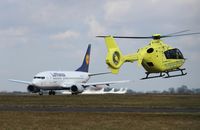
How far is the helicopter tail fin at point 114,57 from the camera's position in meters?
48.7

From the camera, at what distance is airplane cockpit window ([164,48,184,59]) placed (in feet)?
173

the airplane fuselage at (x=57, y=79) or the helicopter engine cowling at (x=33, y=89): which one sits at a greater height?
the airplane fuselage at (x=57, y=79)

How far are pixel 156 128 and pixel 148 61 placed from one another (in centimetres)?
2771

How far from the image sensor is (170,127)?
2502 cm

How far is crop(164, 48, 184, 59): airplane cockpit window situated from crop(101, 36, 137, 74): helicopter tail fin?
4135 millimetres

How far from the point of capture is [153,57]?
169 feet

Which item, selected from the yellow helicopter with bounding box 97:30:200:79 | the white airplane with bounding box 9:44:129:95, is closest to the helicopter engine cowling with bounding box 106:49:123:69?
the yellow helicopter with bounding box 97:30:200:79

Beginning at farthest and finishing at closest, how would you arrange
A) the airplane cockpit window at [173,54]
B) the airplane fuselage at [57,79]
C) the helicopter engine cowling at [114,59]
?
the airplane fuselage at [57,79]
the airplane cockpit window at [173,54]
the helicopter engine cowling at [114,59]

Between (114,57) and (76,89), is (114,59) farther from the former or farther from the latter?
(76,89)

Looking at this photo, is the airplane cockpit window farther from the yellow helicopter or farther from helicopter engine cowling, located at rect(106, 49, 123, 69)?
helicopter engine cowling, located at rect(106, 49, 123, 69)

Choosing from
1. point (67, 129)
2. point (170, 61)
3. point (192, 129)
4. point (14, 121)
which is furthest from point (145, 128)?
point (170, 61)

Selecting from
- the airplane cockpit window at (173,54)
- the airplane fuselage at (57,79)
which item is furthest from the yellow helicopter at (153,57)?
the airplane fuselage at (57,79)

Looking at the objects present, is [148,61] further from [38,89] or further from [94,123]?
[38,89]

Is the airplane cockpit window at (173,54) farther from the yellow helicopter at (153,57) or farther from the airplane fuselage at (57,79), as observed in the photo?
the airplane fuselage at (57,79)
